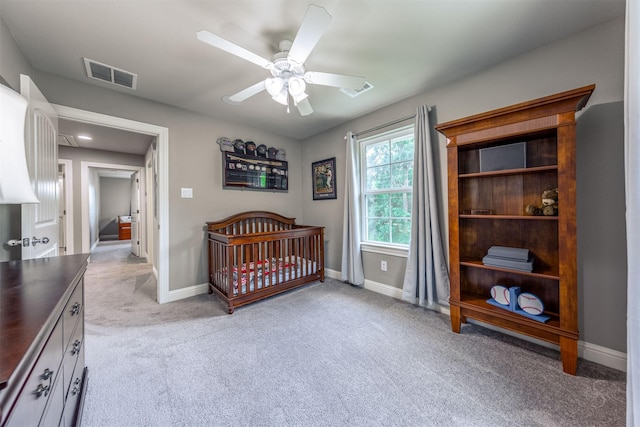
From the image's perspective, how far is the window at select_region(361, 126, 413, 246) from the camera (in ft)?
9.07

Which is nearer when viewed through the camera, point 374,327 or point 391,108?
point 374,327

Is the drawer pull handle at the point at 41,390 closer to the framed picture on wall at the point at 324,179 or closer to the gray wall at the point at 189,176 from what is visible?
the gray wall at the point at 189,176

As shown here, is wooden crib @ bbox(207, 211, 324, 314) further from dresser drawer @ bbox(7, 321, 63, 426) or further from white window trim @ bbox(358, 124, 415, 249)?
dresser drawer @ bbox(7, 321, 63, 426)

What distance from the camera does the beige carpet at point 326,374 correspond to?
125 centimetres

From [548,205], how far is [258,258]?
2.60m

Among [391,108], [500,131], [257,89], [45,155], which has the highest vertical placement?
[391,108]

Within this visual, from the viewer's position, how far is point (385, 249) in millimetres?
2906

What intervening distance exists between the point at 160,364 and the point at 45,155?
1720 mm

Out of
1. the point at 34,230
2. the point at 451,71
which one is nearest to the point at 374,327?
the point at 451,71

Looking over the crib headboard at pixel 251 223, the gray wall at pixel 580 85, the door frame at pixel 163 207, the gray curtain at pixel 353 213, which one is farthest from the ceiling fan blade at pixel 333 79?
the crib headboard at pixel 251 223

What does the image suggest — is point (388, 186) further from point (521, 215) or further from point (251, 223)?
point (251, 223)

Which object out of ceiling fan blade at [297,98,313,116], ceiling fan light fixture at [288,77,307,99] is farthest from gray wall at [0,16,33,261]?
ceiling fan blade at [297,98,313,116]

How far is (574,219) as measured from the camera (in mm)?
1497

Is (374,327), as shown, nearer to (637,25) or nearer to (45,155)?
(637,25)
